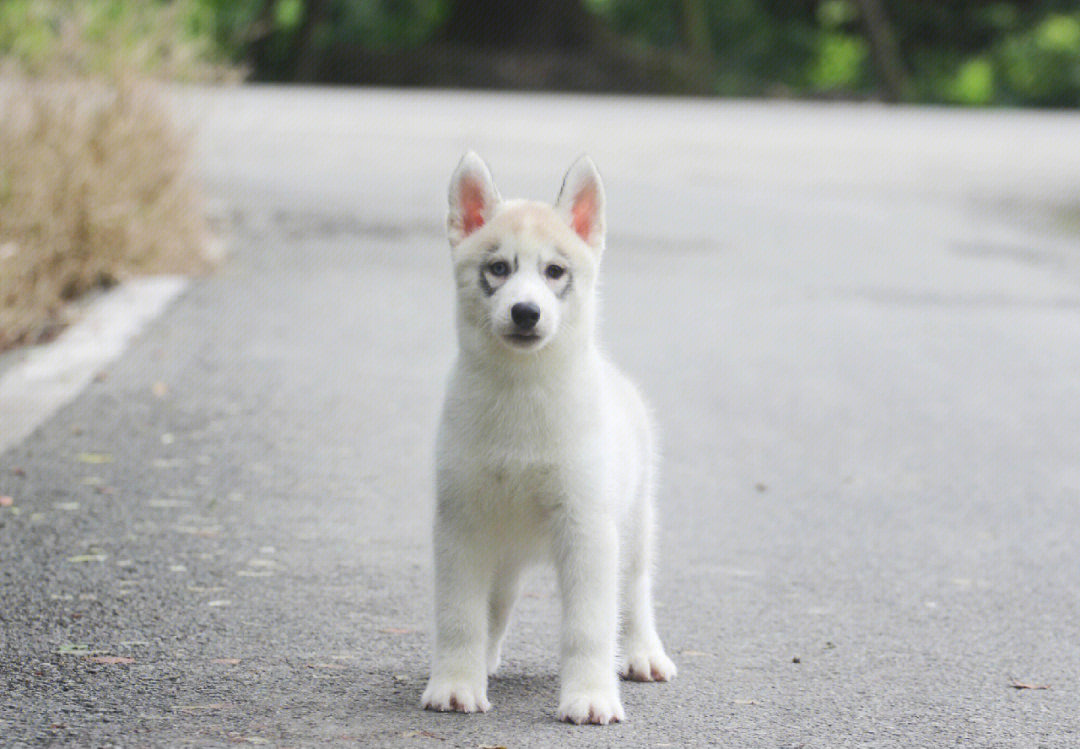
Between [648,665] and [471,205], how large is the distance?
4.33 feet

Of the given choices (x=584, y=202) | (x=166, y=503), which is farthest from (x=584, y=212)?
(x=166, y=503)

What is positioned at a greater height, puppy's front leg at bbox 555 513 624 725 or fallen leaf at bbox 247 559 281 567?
puppy's front leg at bbox 555 513 624 725

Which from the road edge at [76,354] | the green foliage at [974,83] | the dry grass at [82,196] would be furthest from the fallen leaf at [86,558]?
the green foliage at [974,83]

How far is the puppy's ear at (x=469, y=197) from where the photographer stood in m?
4.42

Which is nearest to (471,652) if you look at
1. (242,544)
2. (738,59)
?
(242,544)

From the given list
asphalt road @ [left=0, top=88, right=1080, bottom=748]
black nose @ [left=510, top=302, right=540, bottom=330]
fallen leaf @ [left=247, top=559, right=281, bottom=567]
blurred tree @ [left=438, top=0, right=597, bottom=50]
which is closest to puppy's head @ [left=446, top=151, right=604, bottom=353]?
black nose @ [left=510, top=302, right=540, bottom=330]

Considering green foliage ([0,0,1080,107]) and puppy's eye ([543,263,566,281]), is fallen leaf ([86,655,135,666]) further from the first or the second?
green foliage ([0,0,1080,107])

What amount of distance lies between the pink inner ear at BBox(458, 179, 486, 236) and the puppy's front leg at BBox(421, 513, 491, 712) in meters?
0.74

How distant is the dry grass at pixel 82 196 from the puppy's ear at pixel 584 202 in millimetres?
4875

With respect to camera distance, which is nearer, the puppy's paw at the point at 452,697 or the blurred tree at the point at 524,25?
the puppy's paw at the point at 452,697

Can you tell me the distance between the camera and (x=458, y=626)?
4.31m

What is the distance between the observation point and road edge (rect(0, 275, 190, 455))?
26.0 ft

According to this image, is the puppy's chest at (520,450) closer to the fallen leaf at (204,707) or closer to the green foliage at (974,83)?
the fallen leaf at (204,707)

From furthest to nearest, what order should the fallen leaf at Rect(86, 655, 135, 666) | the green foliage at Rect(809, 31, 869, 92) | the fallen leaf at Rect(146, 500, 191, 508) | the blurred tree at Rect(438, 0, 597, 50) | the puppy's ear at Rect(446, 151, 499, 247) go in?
the green foliage at Rect(809, 31, 869, 92)
the blurred tree at Rect(438, 0, 597, 50)
the fallen leaf at Rect(146, 500, 191, 508)
the fallen leaf at Rect(86, 655, 135, 666)
the puppy's ear at Rect(446, 151, 499, 247)
